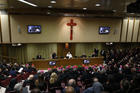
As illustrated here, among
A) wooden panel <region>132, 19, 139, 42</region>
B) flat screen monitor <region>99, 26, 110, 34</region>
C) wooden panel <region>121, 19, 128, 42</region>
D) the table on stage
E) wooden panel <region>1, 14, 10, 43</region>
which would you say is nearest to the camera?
the table on stage

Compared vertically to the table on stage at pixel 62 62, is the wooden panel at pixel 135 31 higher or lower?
higher

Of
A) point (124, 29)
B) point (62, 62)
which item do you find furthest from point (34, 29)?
point (124, 29)

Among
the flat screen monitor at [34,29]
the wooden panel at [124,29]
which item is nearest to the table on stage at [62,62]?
the flat screen monitor at [34,29]

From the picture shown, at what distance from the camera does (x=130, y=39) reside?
50.5 ft

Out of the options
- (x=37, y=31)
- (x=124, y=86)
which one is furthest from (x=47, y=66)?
(x=124, y=86)

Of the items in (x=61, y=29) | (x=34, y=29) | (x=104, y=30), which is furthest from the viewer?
(x=104, y=30)

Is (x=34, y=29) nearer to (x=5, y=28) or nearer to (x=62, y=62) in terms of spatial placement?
(x=5, y=28)

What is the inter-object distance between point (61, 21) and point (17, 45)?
183 inches

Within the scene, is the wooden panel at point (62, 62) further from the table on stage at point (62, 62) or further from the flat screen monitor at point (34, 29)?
the flat screen monitor at point (34, 29)

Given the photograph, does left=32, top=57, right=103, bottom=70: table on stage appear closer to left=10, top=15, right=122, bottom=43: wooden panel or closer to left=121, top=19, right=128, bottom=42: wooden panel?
left=10, top=15, right=122, bottom=43: wooden panel

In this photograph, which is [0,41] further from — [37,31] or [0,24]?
[37,31]

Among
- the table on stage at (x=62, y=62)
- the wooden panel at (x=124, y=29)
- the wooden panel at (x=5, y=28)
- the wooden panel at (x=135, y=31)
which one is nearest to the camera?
the table on stage at (x=62, y=62)

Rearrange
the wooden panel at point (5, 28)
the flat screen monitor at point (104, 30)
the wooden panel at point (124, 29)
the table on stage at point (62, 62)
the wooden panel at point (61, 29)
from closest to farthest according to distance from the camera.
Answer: the table on stage at point (62, 62), the wooden panel at point (5, 28), the wooden panel at point (61, 29), the flat screen monitor at point (104, 30), the wooden panel at point (124, 29)

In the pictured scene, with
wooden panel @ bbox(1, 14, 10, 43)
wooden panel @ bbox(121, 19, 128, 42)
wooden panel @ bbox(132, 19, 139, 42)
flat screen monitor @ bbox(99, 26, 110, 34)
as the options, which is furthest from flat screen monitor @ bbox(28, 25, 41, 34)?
wooden panel @ bbox(132, 19, 139, 42)
